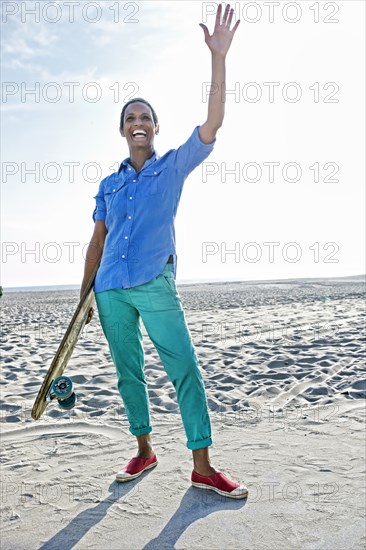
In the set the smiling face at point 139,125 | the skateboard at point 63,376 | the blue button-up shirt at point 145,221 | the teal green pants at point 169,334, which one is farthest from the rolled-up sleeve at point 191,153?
the skateboard at point 63,376

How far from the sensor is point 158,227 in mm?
2926

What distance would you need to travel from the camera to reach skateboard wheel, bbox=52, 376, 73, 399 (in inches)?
112

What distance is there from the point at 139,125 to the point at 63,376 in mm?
1661

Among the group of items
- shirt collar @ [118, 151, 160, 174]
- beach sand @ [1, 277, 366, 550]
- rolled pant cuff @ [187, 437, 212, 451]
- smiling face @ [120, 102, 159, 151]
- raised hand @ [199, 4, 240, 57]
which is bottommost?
beach sand @ [1, 277, 366, 550]

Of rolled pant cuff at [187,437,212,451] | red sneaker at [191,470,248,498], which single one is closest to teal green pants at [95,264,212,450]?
rolled pant cuff at [187,437,212,451]

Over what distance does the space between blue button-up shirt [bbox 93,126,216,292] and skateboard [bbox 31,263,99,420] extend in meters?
0.18

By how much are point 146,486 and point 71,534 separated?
0.62m

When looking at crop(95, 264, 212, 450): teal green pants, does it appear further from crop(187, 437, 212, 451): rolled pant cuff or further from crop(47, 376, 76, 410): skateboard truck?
crop(47, 376, 76, 410): skateboard truck

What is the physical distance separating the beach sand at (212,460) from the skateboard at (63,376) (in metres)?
0.53

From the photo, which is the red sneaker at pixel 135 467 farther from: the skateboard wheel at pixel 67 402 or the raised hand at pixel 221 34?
the raised hand at pixel 221 34

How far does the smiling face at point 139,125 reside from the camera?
3.06 meters

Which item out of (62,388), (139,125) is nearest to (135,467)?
(62,388)

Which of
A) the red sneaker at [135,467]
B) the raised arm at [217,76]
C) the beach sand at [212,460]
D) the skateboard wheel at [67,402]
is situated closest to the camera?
the beach sand at [212,460]

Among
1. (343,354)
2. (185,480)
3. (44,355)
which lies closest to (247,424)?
(185,480)
